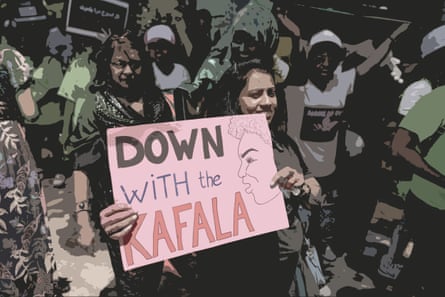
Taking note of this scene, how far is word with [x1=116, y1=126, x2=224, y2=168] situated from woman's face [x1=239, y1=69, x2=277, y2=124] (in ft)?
0.50

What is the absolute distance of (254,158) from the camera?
132cm

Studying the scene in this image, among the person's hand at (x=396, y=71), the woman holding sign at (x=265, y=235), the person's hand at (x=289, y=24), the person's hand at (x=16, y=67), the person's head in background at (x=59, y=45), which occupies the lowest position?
the woman holding sign at (x=265, y=235)

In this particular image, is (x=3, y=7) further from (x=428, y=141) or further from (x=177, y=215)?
(x=428, y=141)

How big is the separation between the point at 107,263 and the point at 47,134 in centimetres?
50

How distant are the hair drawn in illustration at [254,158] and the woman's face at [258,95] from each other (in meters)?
0.07

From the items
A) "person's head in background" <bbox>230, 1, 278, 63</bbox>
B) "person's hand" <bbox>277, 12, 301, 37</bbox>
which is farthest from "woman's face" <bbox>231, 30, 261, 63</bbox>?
"person's hand" <bbox>277, 12, 301, 37</bbox>

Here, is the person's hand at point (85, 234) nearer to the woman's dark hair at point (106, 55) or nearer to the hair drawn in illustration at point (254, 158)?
the woman's dark hair at point (106, 55)

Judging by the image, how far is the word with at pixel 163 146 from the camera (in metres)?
1.16

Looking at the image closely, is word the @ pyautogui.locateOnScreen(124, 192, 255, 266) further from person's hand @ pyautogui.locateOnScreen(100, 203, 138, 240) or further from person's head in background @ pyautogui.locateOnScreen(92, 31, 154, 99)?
person's head in background @ pyautogui.locateOnScreen(92, 31, 154, 99)

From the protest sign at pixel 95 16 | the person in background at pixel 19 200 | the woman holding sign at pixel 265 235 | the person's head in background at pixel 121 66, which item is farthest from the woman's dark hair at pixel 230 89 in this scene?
the person in background at pixel 19 200

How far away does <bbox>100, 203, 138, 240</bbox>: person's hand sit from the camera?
1.16m

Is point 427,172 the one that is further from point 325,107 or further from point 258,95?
point 258,95

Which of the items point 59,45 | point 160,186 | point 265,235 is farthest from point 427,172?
point 59,45

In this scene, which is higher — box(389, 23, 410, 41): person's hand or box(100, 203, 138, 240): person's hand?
box(389, 23, 410, 41): person's hand
